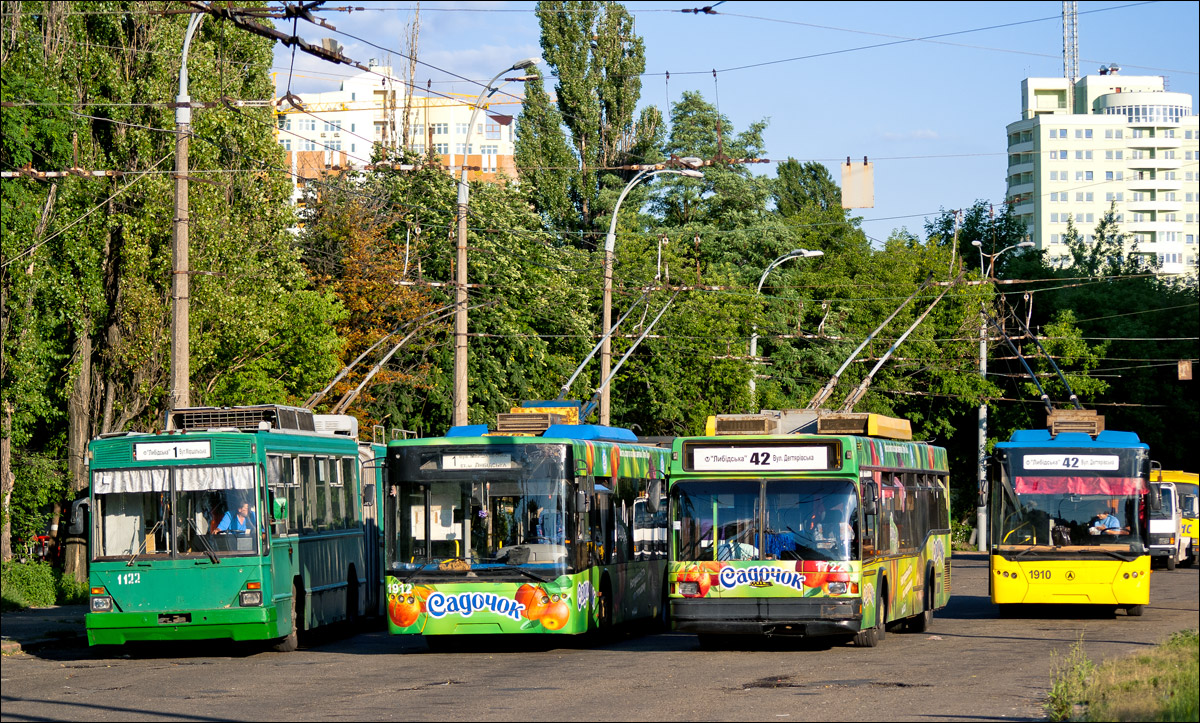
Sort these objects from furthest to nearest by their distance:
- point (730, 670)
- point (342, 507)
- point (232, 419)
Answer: point (342, 507)
point (232, 419)
point (730, 670)

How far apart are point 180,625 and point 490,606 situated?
3467 millimetres

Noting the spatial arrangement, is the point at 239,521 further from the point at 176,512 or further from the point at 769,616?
the point at 769,616

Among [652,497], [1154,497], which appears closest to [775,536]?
[652,497]

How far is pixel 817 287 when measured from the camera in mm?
58406

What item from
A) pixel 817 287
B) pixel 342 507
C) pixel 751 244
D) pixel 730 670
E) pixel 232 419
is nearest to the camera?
pixel 730 670

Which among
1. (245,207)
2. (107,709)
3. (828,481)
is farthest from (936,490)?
(245,207)

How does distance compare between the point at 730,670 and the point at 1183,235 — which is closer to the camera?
the point at 730,670

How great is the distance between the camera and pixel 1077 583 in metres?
23.0

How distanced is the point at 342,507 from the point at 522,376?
71.2 feet

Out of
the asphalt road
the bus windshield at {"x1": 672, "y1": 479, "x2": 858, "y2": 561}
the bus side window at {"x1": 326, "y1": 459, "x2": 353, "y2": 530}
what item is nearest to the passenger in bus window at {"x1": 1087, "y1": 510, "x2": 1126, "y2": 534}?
the asphalt road

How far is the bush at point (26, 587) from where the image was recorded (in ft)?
82.5

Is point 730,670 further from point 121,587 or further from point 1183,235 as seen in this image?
point 1183,235

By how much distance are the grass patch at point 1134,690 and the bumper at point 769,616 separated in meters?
3.12

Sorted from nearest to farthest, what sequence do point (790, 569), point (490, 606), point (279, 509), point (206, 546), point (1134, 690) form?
point (1134, 690) < point (790, 569) < point (490, 606) < point (206, 546) < point (279, 509)
